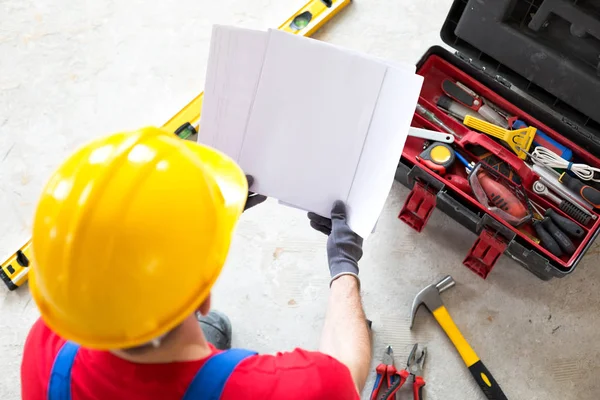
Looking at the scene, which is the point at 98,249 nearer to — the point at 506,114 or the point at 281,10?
the point at 506,114

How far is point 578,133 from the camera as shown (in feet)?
4.26

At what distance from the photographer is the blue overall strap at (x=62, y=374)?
0.73 m

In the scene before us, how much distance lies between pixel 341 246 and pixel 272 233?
0.37 m

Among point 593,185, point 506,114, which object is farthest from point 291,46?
point 593,185

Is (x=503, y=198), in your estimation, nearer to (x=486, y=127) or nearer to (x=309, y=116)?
(x=486, y=127)

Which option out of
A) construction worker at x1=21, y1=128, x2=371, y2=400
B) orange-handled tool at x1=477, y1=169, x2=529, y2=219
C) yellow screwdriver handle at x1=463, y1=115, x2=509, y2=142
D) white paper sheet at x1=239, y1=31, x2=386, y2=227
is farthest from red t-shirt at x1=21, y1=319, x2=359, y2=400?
yellow screwdriver handle at x1=463, y1=115, x2=509, y2=142

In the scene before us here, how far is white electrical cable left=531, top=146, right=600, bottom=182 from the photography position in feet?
4.17

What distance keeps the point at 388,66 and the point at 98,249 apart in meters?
0.61

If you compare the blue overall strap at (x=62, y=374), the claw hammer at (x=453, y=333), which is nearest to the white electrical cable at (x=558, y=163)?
the claw hammer at (x=453, y=333)

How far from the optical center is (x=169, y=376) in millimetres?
710

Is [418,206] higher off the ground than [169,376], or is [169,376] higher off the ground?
[169,376]

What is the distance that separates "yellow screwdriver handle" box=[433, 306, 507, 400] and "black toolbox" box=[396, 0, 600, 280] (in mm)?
136

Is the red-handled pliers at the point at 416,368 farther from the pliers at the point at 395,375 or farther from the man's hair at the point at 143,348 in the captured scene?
the man's hair at the point at 143,348

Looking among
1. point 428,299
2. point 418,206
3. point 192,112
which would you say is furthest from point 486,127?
point 192,112
